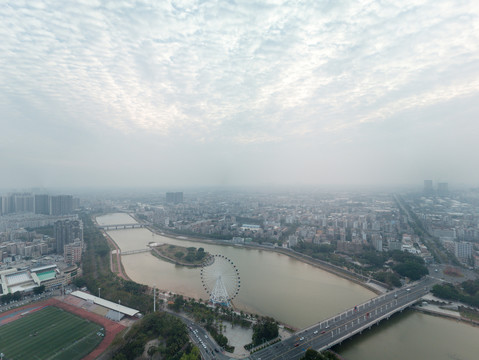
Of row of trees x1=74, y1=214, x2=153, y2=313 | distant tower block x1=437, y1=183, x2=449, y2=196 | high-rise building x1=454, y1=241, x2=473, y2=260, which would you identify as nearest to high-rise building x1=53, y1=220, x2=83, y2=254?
row of trees x1=74, y1=214, x2=153, y2=313

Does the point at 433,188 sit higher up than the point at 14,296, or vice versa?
the point at 433,188

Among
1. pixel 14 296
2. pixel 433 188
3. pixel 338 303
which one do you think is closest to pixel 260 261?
pixel 338 303

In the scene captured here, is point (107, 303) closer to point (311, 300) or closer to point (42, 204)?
point (311, 300)

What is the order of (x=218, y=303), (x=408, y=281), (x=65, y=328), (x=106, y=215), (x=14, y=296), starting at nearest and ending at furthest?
(x=65, y=328) → (x=218, y=303) → (x=14, y=296) → (x=408, y=281) → (x=106, y=215)

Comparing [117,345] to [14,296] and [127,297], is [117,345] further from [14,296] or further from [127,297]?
[14,296]

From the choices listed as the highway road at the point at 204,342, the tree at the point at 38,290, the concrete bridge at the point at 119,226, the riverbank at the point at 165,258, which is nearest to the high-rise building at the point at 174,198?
the concrete bridge at the point at 119,226

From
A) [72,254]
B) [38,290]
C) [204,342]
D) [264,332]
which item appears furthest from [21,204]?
[264,332]
